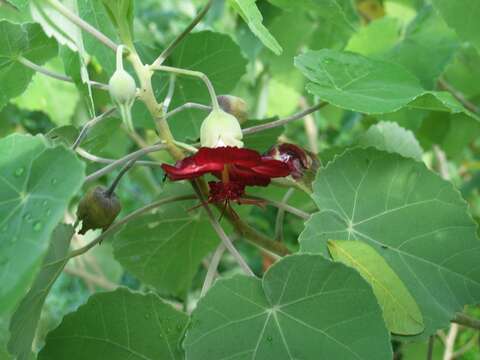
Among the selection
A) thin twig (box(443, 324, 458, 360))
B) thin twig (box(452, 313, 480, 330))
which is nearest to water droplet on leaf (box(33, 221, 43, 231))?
thin twig (box(452, 313, 480, 330))

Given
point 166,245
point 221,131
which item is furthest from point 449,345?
point 221,131

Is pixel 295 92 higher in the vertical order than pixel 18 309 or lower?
lower

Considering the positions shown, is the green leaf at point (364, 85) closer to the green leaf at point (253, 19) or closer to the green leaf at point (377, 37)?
the green leaf at point (253, 19)

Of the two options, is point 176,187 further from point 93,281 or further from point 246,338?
point 93,281

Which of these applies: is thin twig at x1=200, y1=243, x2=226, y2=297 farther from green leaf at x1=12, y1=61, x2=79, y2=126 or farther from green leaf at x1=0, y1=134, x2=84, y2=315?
green leaf at x1=12, y1=61, x2=79, y2=126

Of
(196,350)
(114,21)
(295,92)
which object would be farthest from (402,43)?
(196,350)

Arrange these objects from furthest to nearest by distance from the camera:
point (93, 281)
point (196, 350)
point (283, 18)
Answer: point (93, 281)
point (283, 18)
point (196, 350)

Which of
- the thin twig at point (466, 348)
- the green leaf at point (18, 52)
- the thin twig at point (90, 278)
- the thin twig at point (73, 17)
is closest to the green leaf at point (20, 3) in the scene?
the green leaf at point (18, 52)
